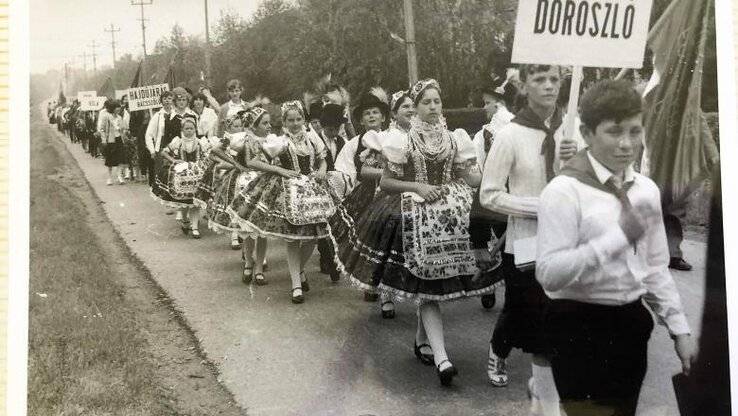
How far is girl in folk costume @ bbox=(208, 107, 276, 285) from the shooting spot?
4.22 meters

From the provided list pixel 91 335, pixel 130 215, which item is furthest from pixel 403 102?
pixel 91 335

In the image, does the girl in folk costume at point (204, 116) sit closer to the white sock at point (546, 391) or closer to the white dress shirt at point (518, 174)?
the white dress shirt at point (518, 174)

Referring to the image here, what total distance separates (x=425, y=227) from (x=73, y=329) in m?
1.77

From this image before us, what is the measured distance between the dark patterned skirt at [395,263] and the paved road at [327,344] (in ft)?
0.40

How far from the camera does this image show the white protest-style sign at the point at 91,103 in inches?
159

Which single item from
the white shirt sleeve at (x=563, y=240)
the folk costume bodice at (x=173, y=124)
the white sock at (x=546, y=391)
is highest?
the folk costume bodice at (x=173, y=124)

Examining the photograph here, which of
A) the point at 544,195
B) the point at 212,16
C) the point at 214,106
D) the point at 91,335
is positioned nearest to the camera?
the point at 544,195

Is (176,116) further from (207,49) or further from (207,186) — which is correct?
(207,186)

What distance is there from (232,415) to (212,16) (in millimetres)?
2035

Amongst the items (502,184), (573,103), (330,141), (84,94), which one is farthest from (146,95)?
(573,103)

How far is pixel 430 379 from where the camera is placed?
3.68 m

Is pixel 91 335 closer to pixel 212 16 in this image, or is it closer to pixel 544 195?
pixel 212 16

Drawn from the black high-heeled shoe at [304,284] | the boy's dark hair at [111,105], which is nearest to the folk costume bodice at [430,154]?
the black high-heeled shoe at [304,284]

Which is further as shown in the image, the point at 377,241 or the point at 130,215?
the point at 130,215
